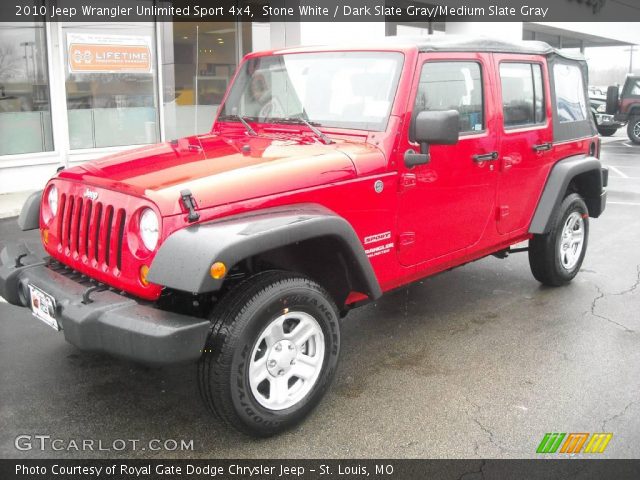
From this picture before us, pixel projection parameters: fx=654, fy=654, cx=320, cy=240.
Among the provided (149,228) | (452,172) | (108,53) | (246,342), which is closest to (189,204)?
(149,228)

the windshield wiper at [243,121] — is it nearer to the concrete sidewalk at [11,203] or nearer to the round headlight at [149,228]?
the round headlight at [149,228]

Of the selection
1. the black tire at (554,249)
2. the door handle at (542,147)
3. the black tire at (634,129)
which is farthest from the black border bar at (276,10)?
the black tire at (554,249)

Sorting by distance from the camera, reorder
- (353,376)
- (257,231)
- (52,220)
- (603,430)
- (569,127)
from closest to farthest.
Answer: (257,231) < (603,430) < (52,220) < (353,376) < (569,127)

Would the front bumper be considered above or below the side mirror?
below

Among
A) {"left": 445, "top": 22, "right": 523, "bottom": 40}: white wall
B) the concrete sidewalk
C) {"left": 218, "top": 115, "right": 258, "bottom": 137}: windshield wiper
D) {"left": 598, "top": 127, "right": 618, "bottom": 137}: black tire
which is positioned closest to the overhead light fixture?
the concrete sidewalk

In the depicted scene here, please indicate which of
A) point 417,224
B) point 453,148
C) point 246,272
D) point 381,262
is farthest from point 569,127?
point 246,272

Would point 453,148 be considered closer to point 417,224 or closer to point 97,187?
point 417,224

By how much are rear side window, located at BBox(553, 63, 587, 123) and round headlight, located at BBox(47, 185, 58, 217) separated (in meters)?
3.72

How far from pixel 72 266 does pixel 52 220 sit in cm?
39

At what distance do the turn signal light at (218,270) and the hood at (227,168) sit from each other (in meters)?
0.33

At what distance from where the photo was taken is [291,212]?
123 inches

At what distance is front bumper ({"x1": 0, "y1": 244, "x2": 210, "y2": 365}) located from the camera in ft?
8.87

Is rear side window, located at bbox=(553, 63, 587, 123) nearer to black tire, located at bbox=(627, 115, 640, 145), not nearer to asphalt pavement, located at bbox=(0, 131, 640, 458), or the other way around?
asphalt pavement, located at bbox=(0, 131, 640, 458)

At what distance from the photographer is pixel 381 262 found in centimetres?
371
